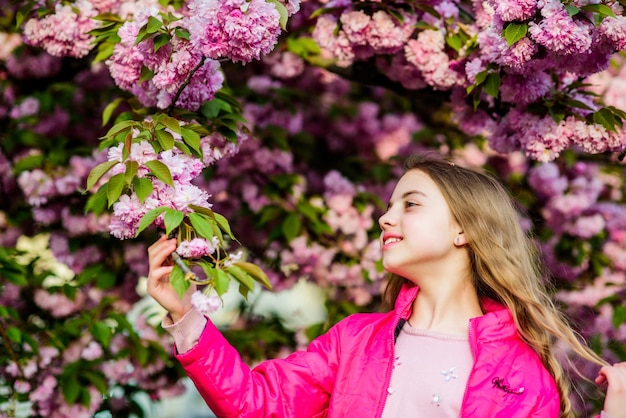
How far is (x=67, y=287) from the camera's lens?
3410 mm

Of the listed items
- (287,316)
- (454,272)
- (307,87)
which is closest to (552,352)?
(454,272)

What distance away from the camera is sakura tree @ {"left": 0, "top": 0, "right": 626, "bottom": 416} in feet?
7.17

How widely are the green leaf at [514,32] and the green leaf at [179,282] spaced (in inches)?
45.6

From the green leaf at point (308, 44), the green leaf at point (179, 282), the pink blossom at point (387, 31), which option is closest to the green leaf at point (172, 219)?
the green leaf at point (179, 282)

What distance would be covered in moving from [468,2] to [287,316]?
2.19 m

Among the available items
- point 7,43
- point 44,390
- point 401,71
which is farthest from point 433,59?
point 7,43

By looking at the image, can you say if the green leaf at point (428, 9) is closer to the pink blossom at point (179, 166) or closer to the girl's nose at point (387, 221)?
the girl's nose at point (387, 221)

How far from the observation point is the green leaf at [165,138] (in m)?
2.13

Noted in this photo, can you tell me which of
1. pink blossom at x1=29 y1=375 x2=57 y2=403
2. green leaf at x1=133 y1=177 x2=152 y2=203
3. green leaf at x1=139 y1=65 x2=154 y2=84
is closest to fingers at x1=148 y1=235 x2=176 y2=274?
green leaf at x1=133 y1=177 x2=152 y2=203

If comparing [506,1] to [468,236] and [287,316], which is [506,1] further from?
[287,316]

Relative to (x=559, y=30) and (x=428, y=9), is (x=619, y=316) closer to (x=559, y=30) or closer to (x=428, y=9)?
(x=428, y=9)

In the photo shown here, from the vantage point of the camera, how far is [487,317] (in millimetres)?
2287

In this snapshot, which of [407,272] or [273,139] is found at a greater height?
[407,272]

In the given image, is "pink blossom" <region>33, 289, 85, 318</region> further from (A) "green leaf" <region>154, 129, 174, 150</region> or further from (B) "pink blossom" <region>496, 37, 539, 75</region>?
(B) "pink blossom" <region>496, 37, 539, 75</region>
